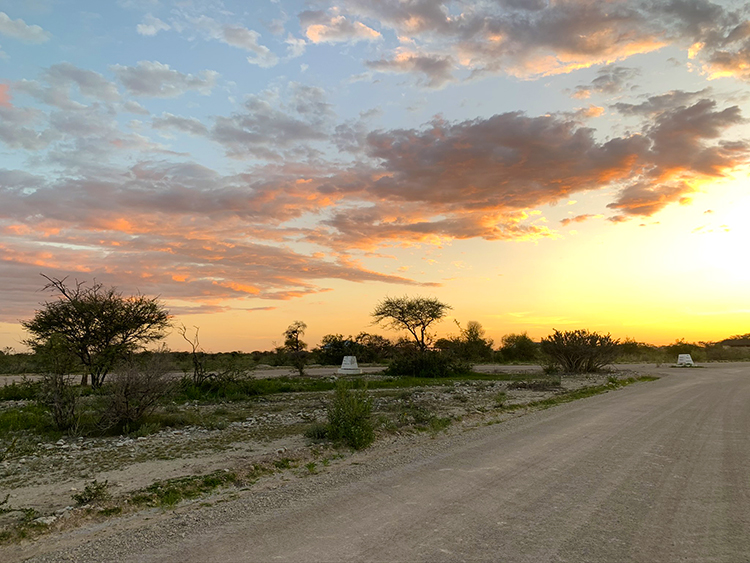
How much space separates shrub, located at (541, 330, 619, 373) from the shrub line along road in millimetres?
30476

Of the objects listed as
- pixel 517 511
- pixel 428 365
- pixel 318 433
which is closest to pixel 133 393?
pixel 318 433

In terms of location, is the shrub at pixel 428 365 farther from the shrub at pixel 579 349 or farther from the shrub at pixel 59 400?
the shrub at pixel 59 400

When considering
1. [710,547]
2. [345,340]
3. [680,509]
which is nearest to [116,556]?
[710,547]

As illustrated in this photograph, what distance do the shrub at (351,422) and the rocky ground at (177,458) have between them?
46 centimetres

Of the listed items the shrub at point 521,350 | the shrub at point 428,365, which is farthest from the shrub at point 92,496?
the shrub at point 521,350

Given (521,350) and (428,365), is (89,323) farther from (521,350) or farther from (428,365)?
(521,350)

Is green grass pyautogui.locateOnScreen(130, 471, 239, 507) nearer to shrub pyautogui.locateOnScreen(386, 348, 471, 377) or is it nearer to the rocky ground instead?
the rocky ground

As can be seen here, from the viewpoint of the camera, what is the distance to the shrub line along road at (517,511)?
5102 millimetres

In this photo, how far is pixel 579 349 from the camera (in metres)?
40.1

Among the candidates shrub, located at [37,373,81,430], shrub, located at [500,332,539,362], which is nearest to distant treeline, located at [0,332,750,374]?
shrub, located at [500,332,539,362]

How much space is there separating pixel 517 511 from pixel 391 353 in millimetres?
43579

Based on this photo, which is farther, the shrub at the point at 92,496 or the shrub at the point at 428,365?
the shrub at the point at 428,365

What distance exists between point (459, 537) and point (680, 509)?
10.0 feet

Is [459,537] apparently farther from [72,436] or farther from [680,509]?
[72,436]
